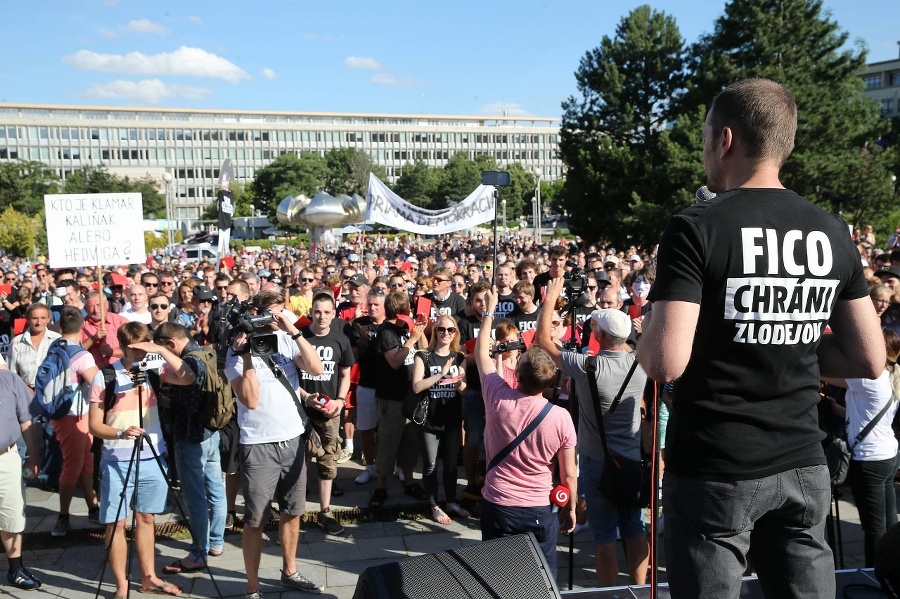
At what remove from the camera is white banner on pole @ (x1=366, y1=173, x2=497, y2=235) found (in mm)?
14273

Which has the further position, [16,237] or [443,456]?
[16,237]

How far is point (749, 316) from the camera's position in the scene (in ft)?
6.15

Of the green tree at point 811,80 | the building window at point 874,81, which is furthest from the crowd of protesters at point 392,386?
the building window at point 874,81

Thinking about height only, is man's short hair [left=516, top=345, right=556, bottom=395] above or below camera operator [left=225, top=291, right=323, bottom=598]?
above


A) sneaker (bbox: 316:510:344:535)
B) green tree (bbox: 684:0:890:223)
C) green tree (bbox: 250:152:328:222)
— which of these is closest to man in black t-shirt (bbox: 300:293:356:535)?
sneaker (bbox: 316:510:344:535)

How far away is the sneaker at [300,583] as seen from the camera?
500cm

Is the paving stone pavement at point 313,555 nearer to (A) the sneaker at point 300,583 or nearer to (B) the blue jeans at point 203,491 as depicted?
(A) the sneaker at point 300,583

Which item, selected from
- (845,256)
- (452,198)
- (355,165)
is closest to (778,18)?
(845,256)

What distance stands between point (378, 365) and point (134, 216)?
4.69m

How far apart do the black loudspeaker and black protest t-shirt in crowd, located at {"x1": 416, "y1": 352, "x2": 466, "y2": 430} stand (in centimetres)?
367

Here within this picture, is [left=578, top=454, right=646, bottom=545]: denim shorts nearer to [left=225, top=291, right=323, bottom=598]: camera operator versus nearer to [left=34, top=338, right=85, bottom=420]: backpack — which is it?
[left=225, top=291, right=323, bottom=598]: camera operator

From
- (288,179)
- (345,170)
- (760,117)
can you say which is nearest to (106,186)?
(288,179)

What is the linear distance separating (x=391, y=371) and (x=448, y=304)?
2.46 metres

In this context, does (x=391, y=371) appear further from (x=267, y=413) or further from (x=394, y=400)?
(x=267, y=413)
